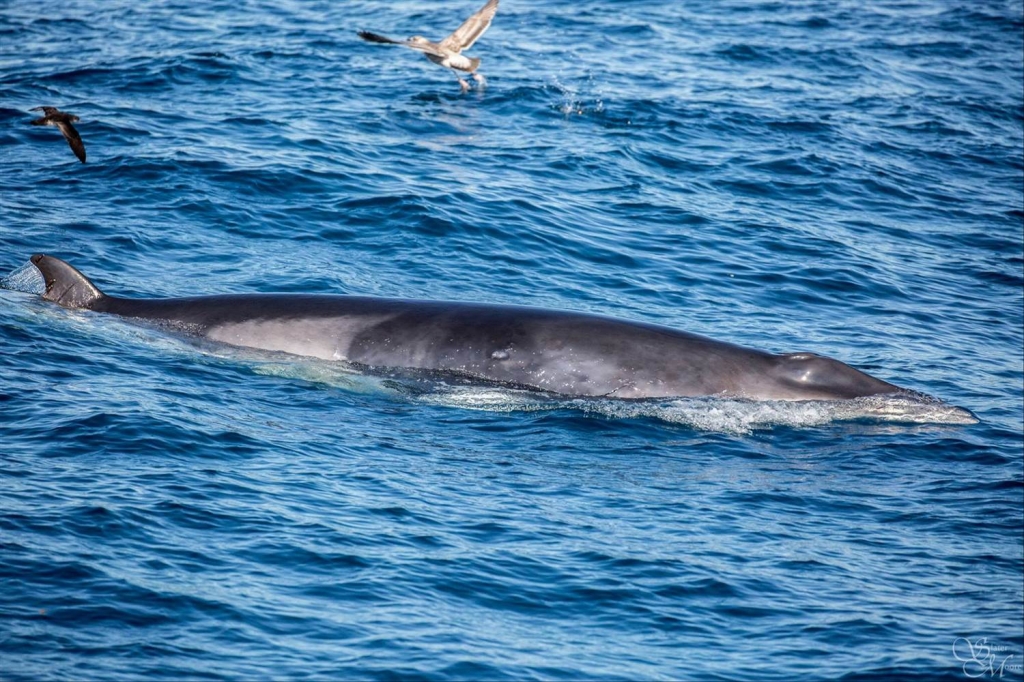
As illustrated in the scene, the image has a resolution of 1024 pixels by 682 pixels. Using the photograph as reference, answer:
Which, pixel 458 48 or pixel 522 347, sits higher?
pixel 458 48

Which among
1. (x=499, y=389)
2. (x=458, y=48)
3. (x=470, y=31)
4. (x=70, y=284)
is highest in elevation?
(x=470, y=31)

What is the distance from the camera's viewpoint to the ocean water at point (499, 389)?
10.5 meters

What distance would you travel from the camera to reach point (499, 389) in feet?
50.5

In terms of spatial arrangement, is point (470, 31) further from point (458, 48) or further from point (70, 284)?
point (70, 284)

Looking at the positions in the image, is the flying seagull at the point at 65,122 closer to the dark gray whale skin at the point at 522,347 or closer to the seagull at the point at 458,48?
the dark gray whale skin at the point at 522,347

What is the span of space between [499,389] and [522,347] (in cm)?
69

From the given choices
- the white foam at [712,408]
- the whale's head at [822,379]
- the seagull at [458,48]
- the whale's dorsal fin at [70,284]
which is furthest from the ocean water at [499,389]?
the seagull at [458,48]

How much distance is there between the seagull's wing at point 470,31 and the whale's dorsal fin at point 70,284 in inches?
686

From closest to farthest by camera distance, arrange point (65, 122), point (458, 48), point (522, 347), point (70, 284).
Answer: point (522, 347), point (70, 284), point (65, 122), point (458, 48)

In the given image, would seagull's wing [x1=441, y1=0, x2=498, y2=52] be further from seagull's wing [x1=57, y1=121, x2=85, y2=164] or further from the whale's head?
the whale's head

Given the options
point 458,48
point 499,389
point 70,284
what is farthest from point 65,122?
point 458,48

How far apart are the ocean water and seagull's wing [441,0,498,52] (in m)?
1.62

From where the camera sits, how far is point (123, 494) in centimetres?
1220

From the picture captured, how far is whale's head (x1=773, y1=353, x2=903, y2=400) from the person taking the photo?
1547cm
